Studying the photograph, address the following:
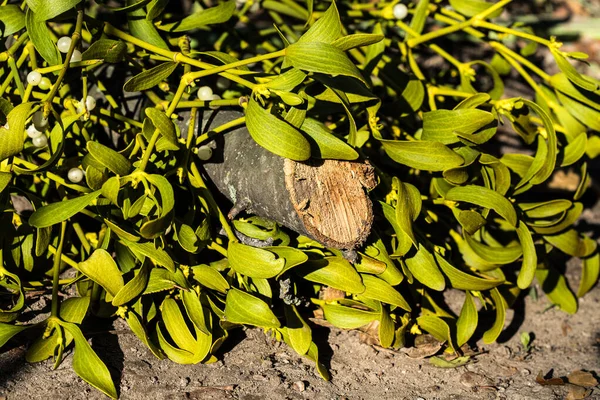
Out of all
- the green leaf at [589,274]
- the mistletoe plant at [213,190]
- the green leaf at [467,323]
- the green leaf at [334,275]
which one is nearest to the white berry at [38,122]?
the mistletoe plant at [213,190]

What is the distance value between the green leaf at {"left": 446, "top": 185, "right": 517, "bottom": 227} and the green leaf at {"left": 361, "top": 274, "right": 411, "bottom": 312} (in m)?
0.23

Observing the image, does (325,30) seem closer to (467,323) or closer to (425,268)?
(425,268)

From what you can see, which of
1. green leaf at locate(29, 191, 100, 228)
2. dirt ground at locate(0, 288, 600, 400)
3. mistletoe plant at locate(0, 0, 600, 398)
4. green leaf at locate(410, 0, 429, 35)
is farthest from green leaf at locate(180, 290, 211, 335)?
green leaf at locate(410, 0, 429, 35)

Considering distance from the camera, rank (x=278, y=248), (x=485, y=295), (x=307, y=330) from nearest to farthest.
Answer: (x=278, y=248) < (x=307, y=330) < (x=485, y=295)

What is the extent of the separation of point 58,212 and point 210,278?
0.27 m

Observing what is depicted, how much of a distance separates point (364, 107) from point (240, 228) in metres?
0.34

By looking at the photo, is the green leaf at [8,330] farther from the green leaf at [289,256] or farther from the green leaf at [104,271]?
the green leaf at [289,256]

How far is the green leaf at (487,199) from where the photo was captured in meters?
1.32

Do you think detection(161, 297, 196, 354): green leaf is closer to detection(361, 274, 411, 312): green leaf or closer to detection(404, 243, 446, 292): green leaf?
detection(361, 274, 411, 312): green leaf

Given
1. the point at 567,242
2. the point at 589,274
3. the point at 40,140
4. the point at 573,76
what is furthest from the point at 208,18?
the point at 589,274

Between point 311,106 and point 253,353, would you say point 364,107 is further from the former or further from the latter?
point 253,353

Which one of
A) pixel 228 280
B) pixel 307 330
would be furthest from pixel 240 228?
pixel 307 330

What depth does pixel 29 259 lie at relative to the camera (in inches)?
51.6

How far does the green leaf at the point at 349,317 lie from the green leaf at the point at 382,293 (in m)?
0.03
